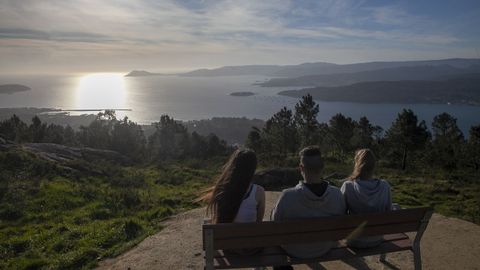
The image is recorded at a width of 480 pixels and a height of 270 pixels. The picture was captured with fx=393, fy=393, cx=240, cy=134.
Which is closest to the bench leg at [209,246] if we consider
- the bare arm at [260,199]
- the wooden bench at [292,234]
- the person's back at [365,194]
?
the wooden bench at [292,234]

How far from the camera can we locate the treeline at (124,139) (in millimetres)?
51906

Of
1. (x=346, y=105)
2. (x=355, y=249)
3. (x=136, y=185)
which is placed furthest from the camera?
(x=346, y=105)

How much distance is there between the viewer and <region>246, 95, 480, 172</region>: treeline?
36188 millimetres

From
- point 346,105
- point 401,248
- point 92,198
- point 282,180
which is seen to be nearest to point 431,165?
point 282,180

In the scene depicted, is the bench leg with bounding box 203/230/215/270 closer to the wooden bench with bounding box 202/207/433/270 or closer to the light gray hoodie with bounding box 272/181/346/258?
the wooden bench with bounding box 202/207/433/270

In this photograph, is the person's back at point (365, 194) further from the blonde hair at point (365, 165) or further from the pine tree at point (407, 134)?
the pine tree at point (407, 134)

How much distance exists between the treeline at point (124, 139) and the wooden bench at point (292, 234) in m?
45.9

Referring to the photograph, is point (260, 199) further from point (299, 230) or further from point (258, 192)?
point (299, 230)

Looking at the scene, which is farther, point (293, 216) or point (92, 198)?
point (92, 198)

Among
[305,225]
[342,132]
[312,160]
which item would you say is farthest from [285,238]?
[342,132]

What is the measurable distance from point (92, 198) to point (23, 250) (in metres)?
4.42

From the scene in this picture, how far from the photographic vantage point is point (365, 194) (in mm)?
4484

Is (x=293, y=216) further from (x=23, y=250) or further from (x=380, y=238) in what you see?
(x=23, y=250)

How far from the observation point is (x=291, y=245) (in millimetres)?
4184
